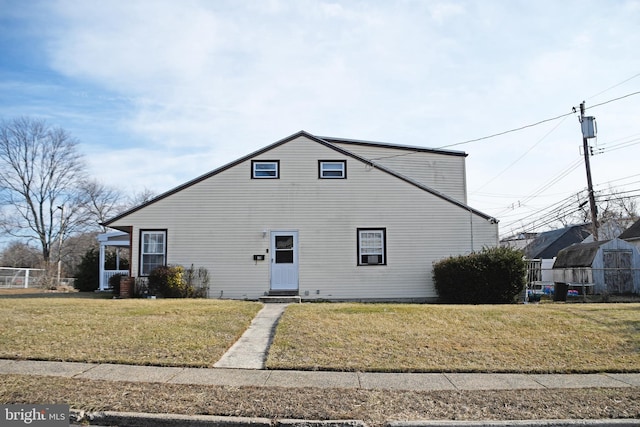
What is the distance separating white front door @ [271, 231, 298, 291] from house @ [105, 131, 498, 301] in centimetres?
4

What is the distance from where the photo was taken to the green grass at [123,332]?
840 cm

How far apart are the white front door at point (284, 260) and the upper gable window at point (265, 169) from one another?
7.23 feet

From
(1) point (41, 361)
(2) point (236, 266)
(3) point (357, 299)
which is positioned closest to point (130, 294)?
(2) point (236, 266)

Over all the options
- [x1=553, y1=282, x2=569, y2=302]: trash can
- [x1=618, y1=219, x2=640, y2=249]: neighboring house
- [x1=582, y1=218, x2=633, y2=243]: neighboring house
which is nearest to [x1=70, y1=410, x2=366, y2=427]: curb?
[x1=553, y1=282, x2=569, y2=302]: trash can

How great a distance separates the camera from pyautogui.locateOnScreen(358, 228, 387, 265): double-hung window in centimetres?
1833

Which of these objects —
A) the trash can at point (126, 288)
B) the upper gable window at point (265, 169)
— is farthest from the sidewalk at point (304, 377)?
the upper gable window at point (265, 169)

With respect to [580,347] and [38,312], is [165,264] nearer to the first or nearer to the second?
[38,312]

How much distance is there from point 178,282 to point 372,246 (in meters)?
7.19

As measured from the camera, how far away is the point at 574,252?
2502 centimetres

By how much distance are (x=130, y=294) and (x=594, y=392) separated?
49.5ft

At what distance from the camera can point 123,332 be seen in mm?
9938

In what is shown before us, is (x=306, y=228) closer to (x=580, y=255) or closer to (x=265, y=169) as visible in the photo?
(x=265, y=169)

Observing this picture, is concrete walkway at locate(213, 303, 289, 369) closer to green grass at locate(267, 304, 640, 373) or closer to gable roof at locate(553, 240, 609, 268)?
green grass at locate(267, 304, 640, 373)

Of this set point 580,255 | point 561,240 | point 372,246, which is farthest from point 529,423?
point 561,240
